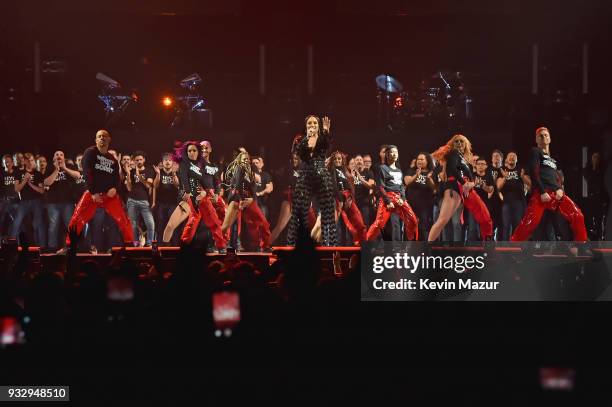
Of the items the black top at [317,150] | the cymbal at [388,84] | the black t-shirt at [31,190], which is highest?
the cymbal at [388,84]

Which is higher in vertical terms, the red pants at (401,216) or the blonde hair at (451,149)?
the blonde hair at (451,149)

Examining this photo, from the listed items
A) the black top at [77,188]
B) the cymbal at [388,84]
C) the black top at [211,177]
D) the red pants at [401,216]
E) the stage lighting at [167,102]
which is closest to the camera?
the red pants at [401,216]

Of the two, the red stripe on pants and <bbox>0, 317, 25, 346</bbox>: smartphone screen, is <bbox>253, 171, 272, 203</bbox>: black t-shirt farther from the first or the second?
<bbox>0, 317, 25, 346</bbox>: smartphone screen

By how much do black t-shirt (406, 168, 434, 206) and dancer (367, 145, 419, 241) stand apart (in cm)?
141

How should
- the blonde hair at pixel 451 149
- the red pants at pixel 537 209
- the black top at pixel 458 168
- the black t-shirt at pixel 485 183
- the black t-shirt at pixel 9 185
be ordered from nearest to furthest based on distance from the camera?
the red pants at pixel 537 209, the black top at pixel 458 168, the blonde hair at pixel 451 149, the black t-shirt at pixel 9 185, the black t-shirt at pixel 485 183

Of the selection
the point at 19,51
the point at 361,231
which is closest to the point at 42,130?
the point at 19,51

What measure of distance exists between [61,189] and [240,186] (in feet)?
9.61

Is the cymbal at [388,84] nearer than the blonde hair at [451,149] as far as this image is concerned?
No

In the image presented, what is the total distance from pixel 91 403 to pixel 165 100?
11.9m

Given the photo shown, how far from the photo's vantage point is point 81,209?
403 inches

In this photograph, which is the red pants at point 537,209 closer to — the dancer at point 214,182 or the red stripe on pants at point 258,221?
the red stripe on pants at point 258,221

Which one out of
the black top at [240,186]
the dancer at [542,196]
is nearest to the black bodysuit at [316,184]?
the black top at [240,186]

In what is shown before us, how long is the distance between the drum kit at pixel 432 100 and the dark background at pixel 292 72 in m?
0.16

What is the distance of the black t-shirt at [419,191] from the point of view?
13.2 meters
